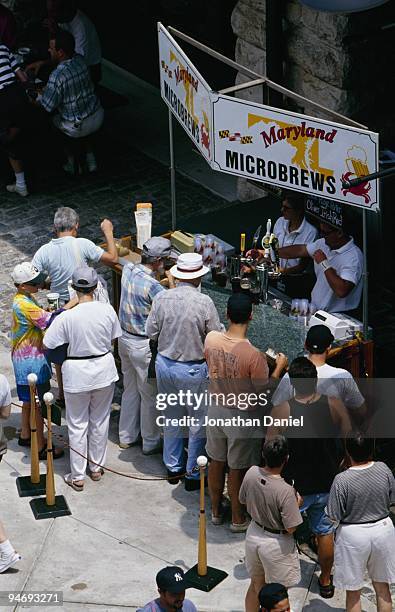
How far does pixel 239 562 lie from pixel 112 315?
1962mm

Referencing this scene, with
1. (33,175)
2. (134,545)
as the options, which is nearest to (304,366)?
(134,545)

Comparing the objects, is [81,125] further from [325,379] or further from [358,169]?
[325,379]

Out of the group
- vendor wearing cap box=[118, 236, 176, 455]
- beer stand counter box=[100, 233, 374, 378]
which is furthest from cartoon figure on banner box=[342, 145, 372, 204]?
vendor wearing cap box=[118, 236, 176, 455]

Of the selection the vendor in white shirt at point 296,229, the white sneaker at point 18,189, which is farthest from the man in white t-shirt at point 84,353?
the white sneaker at point 18,189

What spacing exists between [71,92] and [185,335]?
539 centimetres

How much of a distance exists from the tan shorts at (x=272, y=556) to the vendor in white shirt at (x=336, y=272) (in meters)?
2.49

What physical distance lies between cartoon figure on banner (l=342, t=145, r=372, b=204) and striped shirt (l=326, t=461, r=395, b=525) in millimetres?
1866

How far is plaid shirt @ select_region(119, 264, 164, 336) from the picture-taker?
9.57 metres

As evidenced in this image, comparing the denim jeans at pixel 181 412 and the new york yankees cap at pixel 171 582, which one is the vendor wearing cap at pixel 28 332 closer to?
the denim jeans at pixel 181 412

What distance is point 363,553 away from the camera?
25.7 ft

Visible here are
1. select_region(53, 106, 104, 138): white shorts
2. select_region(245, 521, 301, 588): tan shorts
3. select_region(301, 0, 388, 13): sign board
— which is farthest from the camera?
select_region(53, 106, 104, 138): white shorts

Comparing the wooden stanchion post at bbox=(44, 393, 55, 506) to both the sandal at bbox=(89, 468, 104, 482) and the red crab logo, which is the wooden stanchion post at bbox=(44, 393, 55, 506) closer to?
the sandal at bbox=(89, 468, 104, 482)

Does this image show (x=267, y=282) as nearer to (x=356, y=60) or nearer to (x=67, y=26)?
(x=356, y=60)

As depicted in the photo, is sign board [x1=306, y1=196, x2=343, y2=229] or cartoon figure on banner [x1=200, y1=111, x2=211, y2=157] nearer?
cartoon figure on banner [x1=200, y1=111, x2=211, y2=157]
